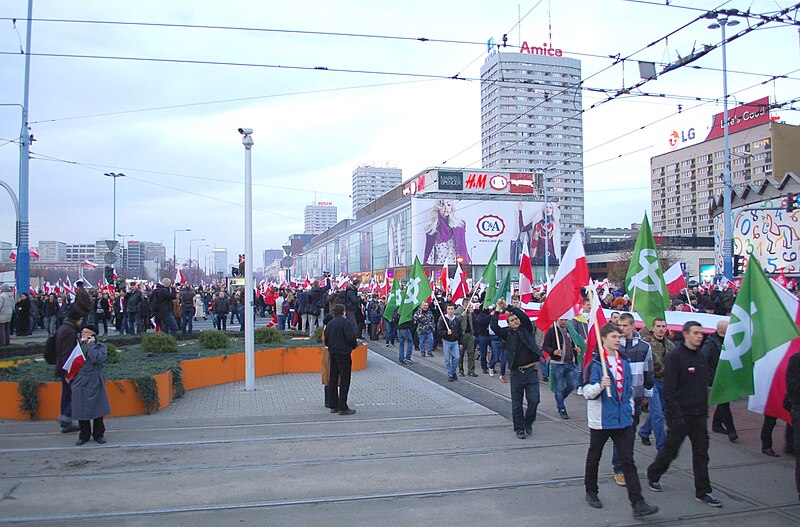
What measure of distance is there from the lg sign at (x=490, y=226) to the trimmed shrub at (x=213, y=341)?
6190 cm

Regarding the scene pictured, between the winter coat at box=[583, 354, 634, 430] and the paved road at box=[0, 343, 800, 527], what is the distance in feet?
2.84

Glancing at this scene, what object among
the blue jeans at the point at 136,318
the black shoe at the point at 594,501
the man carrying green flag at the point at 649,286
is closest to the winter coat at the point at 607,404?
the black shoe at the point at 594,501

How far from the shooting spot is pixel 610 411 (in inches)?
240

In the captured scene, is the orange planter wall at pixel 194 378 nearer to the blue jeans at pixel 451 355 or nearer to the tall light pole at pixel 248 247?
the tall light pole at pixel 248 247

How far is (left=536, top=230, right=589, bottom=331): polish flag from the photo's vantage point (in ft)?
28.8

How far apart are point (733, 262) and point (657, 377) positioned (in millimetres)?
19633

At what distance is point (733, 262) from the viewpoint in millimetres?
25719

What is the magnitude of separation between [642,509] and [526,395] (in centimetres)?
325

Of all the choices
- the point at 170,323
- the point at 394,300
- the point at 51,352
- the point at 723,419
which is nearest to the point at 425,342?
the point at 394,300

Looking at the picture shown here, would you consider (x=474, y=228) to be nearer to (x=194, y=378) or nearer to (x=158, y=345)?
(x=158, y=345)

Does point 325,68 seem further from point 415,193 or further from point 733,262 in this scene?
point 415,193

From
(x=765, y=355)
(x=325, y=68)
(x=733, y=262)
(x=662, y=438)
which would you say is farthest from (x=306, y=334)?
(x=733, y=262)

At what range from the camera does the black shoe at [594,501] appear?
6152mm

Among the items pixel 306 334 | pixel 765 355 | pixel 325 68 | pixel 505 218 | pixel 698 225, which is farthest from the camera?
pixel 698 225
